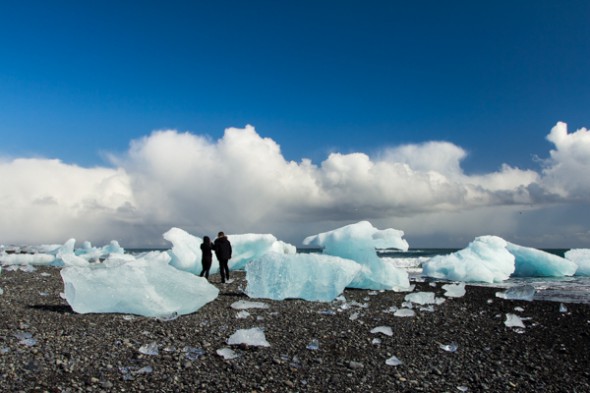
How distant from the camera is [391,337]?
8539 millimetres

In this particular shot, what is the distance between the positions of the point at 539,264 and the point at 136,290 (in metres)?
26.3

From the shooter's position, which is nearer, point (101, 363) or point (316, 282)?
point (101, 363)

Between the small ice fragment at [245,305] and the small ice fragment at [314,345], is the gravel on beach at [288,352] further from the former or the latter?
the small ice fragment at [245,305]

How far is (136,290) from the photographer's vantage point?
30.5 ft

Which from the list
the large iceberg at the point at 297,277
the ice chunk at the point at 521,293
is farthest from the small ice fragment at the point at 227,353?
the ice chunk at the point at 521,293

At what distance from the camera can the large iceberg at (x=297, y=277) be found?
12.3m

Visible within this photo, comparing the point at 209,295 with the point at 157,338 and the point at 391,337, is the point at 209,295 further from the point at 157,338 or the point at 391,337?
the point at 391,337

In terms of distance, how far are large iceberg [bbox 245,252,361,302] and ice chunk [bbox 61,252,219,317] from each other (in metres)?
2.23

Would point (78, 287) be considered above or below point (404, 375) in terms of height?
above

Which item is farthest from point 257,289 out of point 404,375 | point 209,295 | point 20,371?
point 20,371

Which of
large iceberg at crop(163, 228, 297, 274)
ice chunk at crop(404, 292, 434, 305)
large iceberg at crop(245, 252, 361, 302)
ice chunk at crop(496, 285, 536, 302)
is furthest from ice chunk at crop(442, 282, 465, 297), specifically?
large iceberg at crop(163, 228, 297, 274)

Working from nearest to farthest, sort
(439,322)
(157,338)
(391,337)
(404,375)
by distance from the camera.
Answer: (404,375), (157,338), (391,337), (439,322)

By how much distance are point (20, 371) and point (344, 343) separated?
4595mm

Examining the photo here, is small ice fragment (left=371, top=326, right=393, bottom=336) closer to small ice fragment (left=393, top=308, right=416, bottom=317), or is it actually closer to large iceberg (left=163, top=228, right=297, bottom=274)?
small ice fragment (left=393, top=308, right=416, bottom=317)
